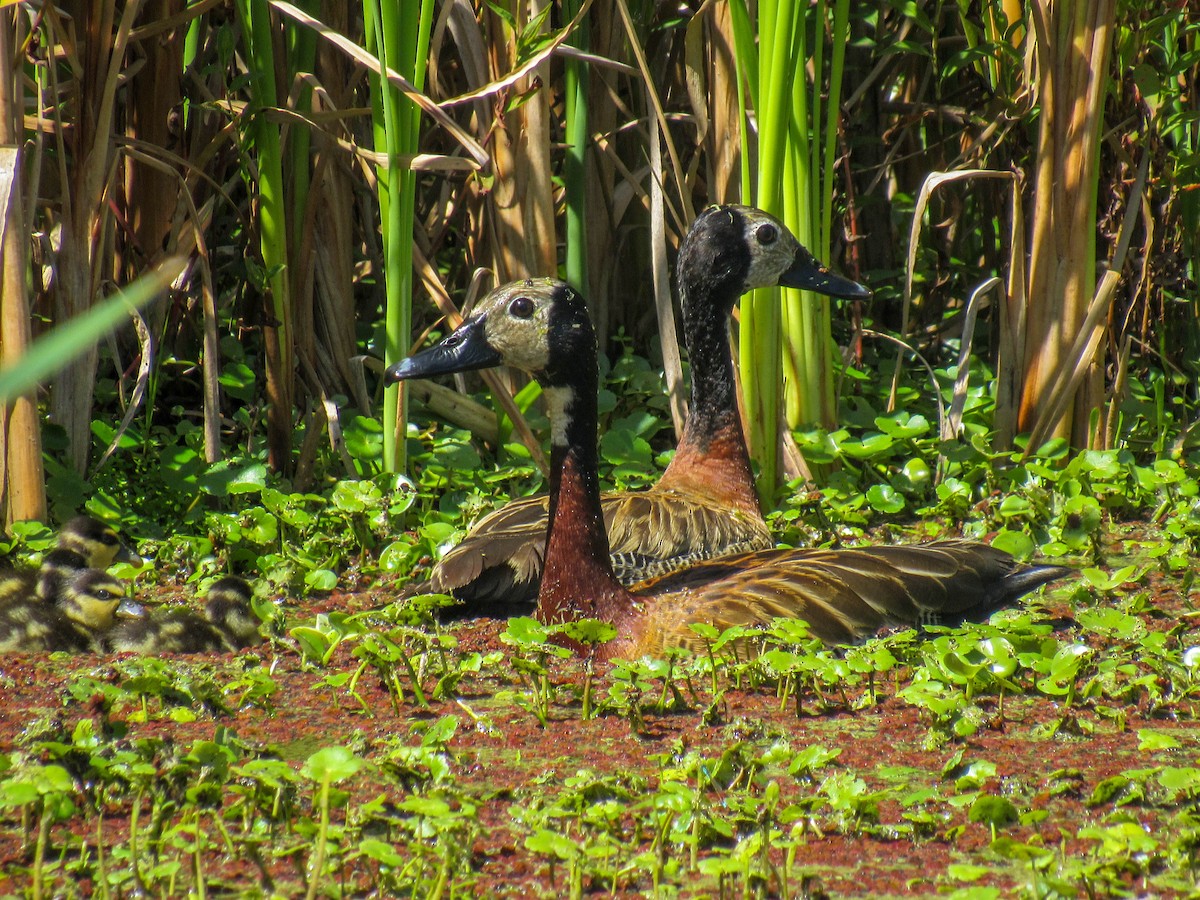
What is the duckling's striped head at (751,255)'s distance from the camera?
5441 millimetres

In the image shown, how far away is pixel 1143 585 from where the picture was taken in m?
4.92

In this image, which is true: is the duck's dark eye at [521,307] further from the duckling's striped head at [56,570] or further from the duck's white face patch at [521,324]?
the duckling's striped head at [56,570]

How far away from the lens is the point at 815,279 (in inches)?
220

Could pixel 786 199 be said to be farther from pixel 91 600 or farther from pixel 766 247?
pixel 91 600

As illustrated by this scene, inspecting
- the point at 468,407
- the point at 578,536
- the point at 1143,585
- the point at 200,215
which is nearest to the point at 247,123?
the point at 200,215

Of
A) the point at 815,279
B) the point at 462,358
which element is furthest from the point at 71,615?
the point at 815,279

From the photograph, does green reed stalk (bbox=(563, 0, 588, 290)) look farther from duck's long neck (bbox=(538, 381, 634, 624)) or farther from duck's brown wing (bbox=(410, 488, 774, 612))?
duck's long neck (bbox=(538, 381, 634, 624))

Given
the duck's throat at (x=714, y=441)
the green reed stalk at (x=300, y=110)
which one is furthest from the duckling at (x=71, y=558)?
the duck's throat at (x=714, y=441)

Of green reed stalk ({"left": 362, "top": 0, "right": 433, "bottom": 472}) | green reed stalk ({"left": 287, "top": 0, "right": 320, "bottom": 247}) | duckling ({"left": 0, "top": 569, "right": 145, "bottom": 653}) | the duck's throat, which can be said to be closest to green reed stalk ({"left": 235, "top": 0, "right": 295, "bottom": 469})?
green reed stalk ({"left": 287, "top": 0, "right": 320, "bottom": 247})

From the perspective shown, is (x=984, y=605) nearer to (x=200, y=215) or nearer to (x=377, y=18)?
(x=377, y=18)

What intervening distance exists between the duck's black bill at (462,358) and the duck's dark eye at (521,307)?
110 mm

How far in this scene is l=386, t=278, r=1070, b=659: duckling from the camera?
433cm

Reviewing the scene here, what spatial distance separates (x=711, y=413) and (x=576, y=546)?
1275 millimetres

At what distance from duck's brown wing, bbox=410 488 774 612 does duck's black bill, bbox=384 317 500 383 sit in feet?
1.89
